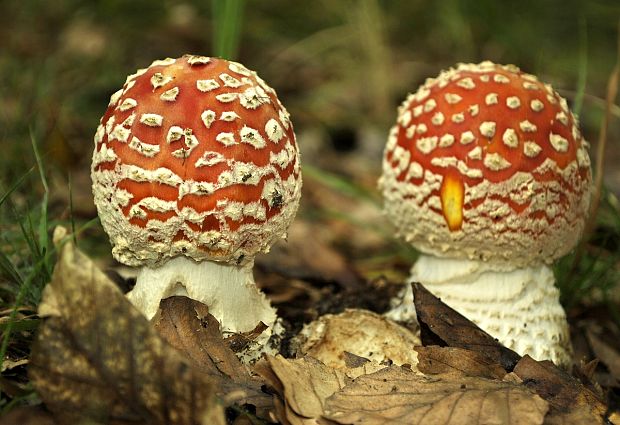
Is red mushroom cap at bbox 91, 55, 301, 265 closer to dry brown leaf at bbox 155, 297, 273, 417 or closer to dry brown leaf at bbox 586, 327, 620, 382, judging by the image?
dry brown leaf at bbox 155, 297, 273, 417

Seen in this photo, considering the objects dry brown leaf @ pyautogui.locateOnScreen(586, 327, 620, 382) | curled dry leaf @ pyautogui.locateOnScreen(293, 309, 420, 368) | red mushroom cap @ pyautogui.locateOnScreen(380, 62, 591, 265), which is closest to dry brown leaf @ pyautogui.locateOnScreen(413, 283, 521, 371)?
curled dry leaf @ pyautogui.locateOnScreen(293, 309, 420, 368)

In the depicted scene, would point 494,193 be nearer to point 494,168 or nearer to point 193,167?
point 494,168

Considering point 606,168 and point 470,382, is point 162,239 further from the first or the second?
point 606,168

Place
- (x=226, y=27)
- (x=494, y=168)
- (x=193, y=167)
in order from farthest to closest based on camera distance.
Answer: (x=226, y=27) → (x=494, y=168) → (x=193, y=167)

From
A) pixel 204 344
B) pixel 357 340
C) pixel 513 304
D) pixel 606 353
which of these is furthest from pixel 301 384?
pixel 606 353

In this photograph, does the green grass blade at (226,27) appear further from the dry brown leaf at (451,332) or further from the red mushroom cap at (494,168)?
the dry brown leaf at (451,332)
